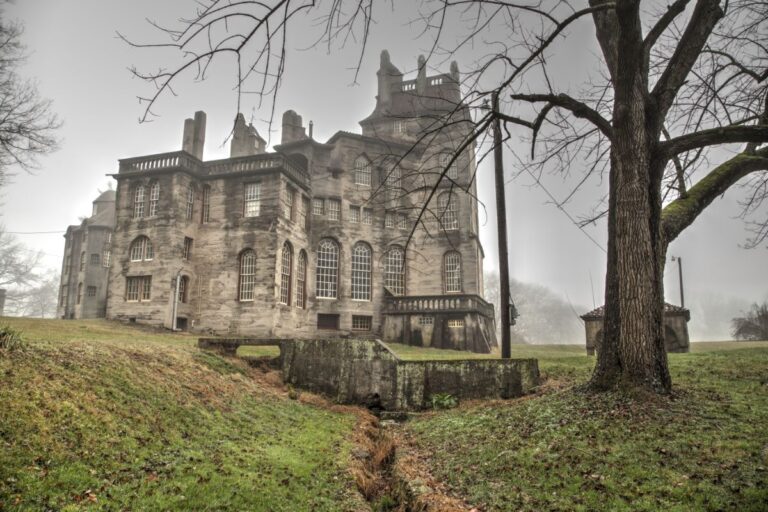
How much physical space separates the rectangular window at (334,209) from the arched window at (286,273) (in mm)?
5041

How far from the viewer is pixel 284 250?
3247cm

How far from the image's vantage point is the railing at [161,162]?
106 feet

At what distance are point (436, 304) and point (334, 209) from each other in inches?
416

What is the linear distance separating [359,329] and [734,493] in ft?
101

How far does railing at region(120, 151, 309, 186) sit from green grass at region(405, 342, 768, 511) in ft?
81.3

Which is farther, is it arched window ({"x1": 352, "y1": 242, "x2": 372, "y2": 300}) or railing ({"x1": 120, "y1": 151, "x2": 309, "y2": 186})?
arched window ({"x1": 352, "y1": 242, "x2": 372, "y2": 300})

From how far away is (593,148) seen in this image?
40.2ft

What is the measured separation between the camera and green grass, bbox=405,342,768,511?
240 inches

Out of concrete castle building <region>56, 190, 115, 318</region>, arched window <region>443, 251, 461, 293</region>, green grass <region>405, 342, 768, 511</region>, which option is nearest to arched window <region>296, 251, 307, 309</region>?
arched window <region>443, 251, 461, 293</region>

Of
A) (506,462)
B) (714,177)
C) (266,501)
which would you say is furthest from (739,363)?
(266,501)

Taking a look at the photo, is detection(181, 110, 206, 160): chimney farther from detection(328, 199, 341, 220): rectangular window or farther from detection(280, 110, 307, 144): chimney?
detection(328, 199, 341, 220): rectangular window

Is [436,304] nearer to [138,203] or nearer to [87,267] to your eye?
[138,203]

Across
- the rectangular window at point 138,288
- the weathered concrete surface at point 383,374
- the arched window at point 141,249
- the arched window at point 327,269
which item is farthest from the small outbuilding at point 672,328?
the arched window at point 141,249

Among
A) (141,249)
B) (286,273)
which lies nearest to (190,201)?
(141,249)
